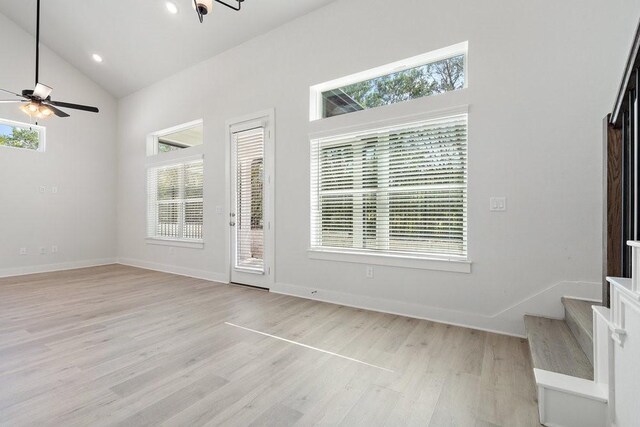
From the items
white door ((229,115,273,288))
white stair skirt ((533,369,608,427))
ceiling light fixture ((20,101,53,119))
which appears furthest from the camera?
white door ((229,115,273,288))

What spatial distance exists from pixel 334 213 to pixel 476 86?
2009mm

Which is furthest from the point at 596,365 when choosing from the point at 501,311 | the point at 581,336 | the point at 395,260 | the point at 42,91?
the point at 42,91

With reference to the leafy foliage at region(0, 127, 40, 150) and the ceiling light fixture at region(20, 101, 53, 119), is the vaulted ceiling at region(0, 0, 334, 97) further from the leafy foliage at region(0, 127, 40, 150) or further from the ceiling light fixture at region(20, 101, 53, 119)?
the ceiling light fixture at region(20, 101, 53, 119)

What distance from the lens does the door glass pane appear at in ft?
14.7

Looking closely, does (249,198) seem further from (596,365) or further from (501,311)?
(596,365)

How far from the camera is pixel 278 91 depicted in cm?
420

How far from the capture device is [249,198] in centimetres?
463

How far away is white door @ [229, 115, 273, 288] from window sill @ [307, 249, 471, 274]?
91 cm

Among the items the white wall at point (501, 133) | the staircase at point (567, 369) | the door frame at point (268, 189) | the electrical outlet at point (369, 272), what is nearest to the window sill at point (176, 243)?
the door frame at point (268, 189)

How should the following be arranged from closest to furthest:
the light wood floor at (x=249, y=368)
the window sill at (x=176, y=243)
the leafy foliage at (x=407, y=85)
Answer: the light wood floor at (x=249, y=368)
the leafy foliage at (x=407, y=85)
the window sill at (x=176, y=243)

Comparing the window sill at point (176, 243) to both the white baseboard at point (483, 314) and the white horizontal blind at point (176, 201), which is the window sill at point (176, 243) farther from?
the white baseboard at point (483, 314)

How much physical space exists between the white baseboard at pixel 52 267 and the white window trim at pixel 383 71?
5.83 meters

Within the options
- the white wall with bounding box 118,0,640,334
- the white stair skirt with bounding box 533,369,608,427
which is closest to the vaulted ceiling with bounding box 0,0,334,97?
the white wall with bounding box 118,0,640,334

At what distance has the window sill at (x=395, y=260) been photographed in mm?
2938
